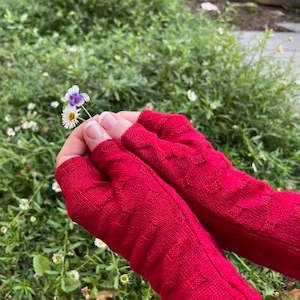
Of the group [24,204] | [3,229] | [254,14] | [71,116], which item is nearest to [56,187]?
[24,204]

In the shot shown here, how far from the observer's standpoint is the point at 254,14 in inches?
121

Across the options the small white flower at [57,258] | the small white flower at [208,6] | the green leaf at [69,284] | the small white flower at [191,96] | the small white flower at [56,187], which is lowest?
the green leaf at [69,284]

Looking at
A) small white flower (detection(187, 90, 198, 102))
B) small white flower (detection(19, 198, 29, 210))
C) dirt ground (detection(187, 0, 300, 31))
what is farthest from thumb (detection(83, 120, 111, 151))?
dirt ground (detection(187, 0, 300, 31))

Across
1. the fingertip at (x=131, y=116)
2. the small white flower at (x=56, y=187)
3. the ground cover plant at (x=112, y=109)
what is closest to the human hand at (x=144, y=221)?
the fingertip at (x=131, y=116)

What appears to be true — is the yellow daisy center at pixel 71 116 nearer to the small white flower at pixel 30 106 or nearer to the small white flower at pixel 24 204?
the small white flower at pixel 24 204

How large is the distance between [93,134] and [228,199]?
35 cm

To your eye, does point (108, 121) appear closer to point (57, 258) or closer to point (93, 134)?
point (93, 134)

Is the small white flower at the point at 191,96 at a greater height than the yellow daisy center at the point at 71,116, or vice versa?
the yellow daisy center at the point at 71,116

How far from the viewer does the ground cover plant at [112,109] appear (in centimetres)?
136

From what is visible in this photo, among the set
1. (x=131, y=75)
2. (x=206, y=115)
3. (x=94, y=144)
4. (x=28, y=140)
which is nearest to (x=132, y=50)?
(x=131, y=75)

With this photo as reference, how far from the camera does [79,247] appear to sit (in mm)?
1445

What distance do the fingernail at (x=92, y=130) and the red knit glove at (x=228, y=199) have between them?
0.21 ft

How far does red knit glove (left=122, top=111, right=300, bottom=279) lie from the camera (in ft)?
3.06

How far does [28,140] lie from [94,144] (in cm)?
84
